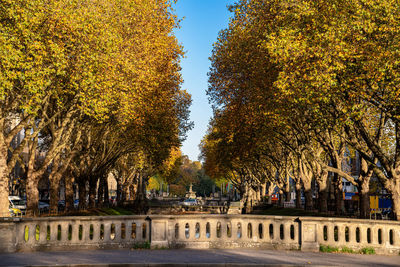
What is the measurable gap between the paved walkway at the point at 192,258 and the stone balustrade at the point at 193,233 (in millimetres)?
535

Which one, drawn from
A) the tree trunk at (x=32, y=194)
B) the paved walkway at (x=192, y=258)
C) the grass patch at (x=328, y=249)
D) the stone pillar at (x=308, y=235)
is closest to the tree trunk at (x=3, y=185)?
the tree trunk at (x=32, y=194)

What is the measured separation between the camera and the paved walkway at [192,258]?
12.8 metres

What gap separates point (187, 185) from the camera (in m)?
172

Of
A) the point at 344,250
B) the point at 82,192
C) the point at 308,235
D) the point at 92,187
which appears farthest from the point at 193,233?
the point at 92,187

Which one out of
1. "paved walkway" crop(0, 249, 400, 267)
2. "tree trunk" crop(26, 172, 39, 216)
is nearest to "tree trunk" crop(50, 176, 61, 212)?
"tree trunk" crop(26, 172, 39, 216)

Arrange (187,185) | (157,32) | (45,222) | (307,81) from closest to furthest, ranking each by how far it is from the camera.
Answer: (45,222), (307,81), (157,32), (187,185)

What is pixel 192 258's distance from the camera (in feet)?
45.4

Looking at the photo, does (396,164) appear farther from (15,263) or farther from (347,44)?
(15,263)

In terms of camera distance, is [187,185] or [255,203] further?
[187,185]

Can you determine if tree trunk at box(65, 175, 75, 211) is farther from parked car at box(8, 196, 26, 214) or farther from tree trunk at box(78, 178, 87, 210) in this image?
parked car at box(8, 196, 26, 214)

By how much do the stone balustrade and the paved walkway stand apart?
535 mm

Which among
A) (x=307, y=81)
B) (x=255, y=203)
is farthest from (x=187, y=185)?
(x=307, y=81)

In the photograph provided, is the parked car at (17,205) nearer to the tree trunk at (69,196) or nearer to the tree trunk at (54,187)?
the tree trunk at (69,196)

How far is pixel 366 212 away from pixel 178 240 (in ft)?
49.4
